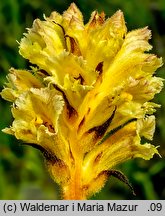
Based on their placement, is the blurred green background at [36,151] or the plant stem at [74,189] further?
the blurred green background at [36,151]

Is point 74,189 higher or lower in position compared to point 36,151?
lower

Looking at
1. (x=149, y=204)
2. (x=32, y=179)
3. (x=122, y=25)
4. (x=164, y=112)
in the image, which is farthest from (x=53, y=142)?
(x=164, y=112)

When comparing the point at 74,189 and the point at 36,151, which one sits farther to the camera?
the point at 36,151

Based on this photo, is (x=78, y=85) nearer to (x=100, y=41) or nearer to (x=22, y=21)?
(x=100, y=41)

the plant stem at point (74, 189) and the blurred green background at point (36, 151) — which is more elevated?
the blurred green background at point (36, 151)

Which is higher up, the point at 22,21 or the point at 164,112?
the point at 22,21

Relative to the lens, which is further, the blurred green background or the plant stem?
the blurred green background

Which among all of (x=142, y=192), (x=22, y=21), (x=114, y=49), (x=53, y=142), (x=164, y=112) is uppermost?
(x=22, y=21)

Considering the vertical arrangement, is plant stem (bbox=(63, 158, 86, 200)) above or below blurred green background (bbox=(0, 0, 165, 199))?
below
